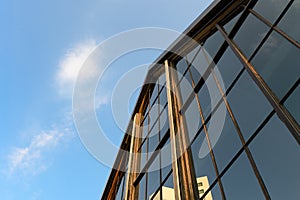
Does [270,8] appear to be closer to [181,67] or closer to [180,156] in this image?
[180,156]

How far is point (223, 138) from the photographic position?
3543mm

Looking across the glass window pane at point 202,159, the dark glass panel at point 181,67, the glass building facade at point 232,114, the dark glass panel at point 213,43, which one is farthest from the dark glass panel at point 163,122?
the dark glass panel at point 213,43

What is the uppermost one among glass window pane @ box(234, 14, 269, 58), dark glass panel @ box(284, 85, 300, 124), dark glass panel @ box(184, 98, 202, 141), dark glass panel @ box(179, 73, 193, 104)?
dark glass panel @ box(179, 73, 193, 104)

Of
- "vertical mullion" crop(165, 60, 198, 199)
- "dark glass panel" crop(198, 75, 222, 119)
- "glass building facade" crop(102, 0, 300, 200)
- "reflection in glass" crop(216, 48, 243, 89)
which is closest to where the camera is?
"glass building facade" crop(102, 0, 300, 200)

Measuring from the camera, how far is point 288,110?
2643 millimetres

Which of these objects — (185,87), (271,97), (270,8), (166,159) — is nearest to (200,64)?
(185,87)

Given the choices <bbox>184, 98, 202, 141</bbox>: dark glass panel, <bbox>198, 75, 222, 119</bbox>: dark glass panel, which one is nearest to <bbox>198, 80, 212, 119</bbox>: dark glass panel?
<bbox>198, 75, 222, 119</bbox>: dark glass panel

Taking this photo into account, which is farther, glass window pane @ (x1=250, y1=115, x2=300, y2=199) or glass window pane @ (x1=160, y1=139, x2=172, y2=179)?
glass window pane @ (x1=160, y1=139, x2=172, y2=179)

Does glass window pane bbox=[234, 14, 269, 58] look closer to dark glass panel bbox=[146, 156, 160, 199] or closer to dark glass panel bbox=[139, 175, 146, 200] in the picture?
dark glass panel bbox=[146, 156, 160, 199]

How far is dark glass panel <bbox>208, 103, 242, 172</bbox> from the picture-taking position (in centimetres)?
333

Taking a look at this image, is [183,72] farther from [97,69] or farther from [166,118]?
[97,69]

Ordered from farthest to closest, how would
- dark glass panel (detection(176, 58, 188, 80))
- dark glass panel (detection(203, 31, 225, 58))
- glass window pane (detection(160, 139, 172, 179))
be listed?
dark glass panel (detection(176, 58, 188, 80)) → dark glass panel (detection(203, 31, 225, 58)) → glass window pane (detection(160, 139, 172, 179))

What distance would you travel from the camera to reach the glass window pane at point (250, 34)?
374 centimetres

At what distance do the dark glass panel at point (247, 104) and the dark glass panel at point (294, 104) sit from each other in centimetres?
27
